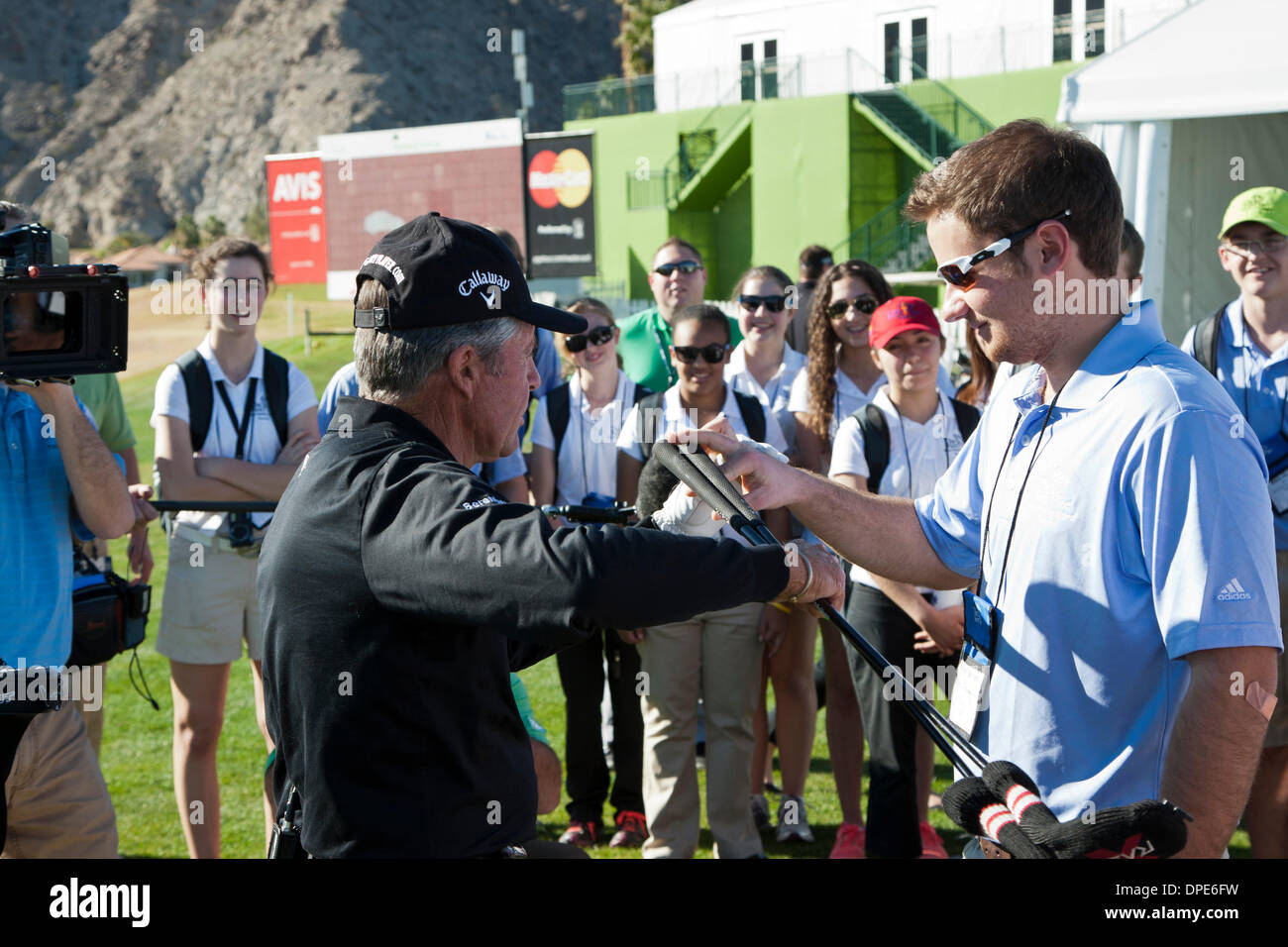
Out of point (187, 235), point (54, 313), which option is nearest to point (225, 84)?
point (187, 235)

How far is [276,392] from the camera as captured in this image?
527cm

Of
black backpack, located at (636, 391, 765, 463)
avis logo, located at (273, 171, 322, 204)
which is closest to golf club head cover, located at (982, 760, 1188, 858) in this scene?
black backpack, located at (636, 391, 765, 463)

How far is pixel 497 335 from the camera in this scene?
217 centimetres

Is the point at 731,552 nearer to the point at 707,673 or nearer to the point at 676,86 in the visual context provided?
the point at 707,673

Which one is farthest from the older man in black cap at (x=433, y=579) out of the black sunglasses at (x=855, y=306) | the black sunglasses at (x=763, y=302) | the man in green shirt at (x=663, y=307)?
the man in green shirt at (x=663, y=307)

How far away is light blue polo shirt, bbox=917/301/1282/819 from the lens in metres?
2.07

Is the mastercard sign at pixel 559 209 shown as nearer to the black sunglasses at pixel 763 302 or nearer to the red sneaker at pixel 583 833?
the black sunglasses at pixel 763 302

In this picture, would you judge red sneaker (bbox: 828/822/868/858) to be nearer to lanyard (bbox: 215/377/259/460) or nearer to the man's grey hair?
lanyard (bbox: 215/377/259/460)

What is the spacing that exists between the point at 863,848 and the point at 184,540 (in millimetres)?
3185

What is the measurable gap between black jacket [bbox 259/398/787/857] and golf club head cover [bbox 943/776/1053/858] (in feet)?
1.47

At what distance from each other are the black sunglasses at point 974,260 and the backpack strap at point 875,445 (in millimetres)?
2621

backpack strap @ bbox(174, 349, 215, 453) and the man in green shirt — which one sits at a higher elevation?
the man in green shirt

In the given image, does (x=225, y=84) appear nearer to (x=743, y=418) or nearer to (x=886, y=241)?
(x=886, y=241)

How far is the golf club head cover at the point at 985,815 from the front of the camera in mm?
1802
